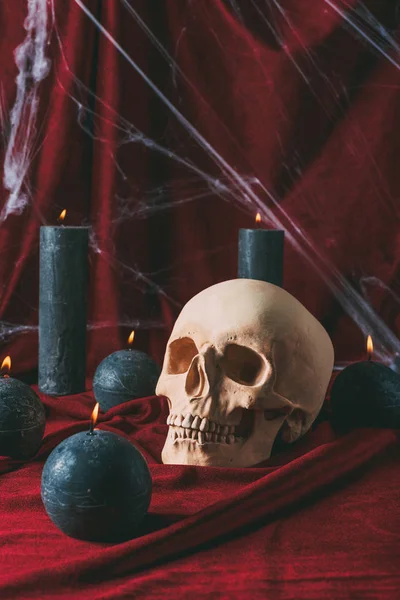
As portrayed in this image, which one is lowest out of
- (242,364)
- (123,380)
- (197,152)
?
(123,380)

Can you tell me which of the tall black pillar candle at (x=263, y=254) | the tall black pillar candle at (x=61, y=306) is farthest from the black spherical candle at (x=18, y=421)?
the tall black pillar candle at (x=263, y=254)

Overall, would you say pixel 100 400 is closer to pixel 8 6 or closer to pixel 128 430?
pixel 128 430

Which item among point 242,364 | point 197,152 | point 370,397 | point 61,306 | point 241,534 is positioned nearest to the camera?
point 241,534

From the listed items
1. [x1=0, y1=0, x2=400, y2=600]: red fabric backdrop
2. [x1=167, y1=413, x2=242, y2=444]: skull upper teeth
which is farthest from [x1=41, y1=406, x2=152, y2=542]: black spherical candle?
[x1=0, y1=0, x2=400, y2=600]: red fabric backdrop

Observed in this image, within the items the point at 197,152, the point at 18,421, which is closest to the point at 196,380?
the point at 18,421

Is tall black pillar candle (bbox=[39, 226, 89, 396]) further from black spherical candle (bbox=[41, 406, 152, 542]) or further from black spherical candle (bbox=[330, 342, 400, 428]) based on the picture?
black spherical candle (bbox=[41, 406, 152, 542])

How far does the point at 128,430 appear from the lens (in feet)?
8.03

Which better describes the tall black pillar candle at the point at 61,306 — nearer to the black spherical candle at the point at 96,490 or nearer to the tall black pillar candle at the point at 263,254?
the tall black pillar candle at the point at 263,254

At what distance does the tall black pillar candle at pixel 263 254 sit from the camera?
289cm

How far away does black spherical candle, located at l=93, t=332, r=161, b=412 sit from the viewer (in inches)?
102

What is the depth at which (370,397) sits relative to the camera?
233 cm

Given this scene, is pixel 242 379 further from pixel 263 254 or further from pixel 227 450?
pixel 263 254

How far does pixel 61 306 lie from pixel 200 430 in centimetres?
95

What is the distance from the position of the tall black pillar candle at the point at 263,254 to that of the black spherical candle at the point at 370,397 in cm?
63
